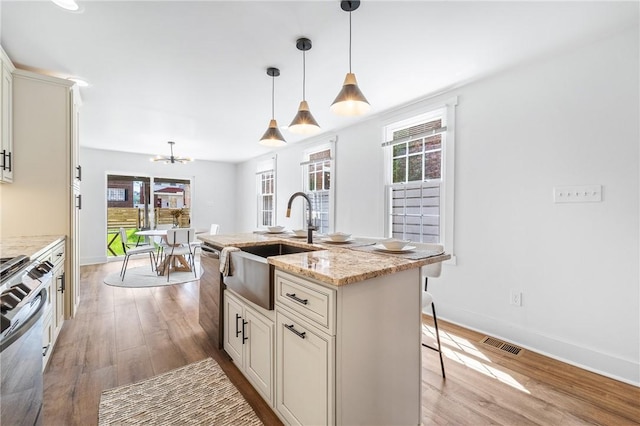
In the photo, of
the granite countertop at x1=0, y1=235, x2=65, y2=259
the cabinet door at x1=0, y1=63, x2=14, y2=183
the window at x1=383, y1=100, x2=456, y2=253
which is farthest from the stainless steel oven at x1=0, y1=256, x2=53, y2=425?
the window at x1=383, y1=100, x2=456, y2=253

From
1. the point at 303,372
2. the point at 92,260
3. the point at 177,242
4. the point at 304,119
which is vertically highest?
the point at 304,119

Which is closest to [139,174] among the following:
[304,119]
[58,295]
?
[58,295]

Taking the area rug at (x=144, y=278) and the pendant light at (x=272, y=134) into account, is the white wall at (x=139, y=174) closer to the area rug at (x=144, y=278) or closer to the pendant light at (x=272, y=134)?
the area rug at (x=144, y=278)

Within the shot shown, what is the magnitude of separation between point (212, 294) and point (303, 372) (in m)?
1.34

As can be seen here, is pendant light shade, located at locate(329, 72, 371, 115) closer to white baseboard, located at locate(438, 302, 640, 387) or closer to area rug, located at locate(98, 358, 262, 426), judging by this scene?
area rug, located at locate(98, 358, 262, 426)

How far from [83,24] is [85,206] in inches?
206

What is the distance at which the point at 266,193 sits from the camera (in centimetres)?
655

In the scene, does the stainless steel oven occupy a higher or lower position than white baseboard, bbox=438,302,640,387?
higher

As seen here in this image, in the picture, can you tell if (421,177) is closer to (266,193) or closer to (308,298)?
(308,298)

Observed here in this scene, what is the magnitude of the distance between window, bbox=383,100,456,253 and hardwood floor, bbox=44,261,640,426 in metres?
1.07

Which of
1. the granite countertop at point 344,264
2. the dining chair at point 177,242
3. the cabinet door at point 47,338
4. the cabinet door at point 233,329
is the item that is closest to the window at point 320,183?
the dining chair at point 177,242

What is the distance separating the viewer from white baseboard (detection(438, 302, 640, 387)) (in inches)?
78.4

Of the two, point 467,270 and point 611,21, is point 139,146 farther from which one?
point 611,21

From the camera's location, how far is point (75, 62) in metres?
2.43
